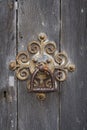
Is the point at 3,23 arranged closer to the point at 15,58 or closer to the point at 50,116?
the point at 15,58

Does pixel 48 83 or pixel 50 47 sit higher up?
pixel 50 47

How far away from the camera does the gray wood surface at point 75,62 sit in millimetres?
1397

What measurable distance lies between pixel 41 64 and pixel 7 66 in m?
0.14

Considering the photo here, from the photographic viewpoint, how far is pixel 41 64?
4.51 ft

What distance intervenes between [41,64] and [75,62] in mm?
142

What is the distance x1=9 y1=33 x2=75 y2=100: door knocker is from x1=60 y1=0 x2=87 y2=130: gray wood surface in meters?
0.04

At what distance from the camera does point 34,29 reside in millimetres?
1393

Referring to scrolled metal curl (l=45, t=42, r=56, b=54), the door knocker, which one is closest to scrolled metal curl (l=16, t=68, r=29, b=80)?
the door knocker

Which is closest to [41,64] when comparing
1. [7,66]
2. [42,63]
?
[42,63]

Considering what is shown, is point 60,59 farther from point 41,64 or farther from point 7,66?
→ point 7,66

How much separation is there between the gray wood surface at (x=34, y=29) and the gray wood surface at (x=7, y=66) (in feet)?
0.09

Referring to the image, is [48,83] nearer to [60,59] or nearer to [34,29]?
[60,59]

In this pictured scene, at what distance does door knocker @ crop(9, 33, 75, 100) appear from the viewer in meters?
1.38

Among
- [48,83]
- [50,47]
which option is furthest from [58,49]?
[48,83]
